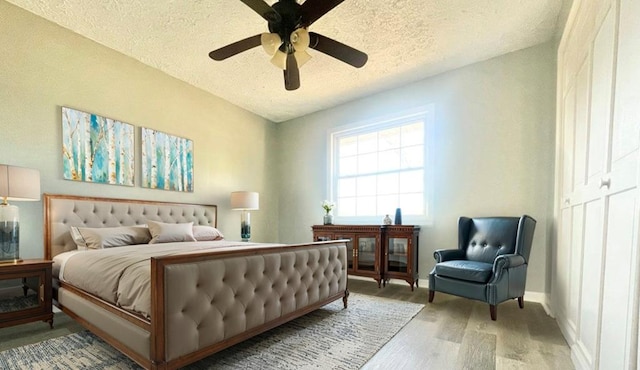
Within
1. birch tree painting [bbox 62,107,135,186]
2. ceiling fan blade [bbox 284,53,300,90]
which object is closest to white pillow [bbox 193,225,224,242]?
birch tree painting [bbox 62,107,135,186]

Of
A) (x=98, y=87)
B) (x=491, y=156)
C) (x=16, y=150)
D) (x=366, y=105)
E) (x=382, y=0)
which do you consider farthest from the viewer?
(x=366, y=105)

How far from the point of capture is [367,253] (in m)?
3.82

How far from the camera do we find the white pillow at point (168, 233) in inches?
119

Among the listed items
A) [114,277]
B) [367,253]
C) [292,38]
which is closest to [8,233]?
[114,277]

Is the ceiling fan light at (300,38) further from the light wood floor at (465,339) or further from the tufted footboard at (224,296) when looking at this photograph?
the light wood floor at (465,339)

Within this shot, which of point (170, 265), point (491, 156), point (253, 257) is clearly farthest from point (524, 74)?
point (170, 265)

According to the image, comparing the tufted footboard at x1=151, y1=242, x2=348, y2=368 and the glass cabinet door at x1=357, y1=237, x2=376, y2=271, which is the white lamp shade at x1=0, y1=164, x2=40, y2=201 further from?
the glass cabinet door at x1=357, y1=237, x2=376, y2=271

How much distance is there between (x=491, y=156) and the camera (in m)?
3.31

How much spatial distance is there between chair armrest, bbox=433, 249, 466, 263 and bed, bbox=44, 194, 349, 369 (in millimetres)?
1054

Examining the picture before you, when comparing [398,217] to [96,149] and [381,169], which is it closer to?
[381,169]

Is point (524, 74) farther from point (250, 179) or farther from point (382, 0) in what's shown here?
point (250, 179)

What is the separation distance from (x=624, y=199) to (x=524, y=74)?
2529mm

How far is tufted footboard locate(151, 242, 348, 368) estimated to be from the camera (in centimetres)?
138

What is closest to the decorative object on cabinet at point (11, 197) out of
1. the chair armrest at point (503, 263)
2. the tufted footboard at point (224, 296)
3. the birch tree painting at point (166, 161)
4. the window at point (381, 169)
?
the birch tree painting at point (166, 161)
